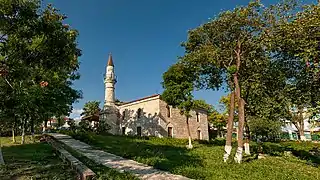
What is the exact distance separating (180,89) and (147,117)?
38.8ft

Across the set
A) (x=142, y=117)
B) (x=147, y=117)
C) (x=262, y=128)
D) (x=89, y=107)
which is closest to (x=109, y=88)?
(x=142, y=117)

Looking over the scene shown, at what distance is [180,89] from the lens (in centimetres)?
2620

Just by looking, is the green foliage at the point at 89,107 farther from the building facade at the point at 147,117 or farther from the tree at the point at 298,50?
Answer: the tree at the point at 298,50

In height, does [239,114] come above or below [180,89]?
below

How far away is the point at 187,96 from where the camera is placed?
2650 centimetres

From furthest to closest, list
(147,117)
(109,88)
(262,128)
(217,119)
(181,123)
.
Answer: (217,119) → (262,128) → (109,88) → (181,123) → (147,117)

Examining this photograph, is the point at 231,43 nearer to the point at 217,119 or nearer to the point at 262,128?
the point at 262,128

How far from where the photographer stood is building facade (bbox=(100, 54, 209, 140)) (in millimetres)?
35750

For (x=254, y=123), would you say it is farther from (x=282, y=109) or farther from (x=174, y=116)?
(x=282, y=109)

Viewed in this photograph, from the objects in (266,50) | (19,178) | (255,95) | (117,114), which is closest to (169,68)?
(255,95)

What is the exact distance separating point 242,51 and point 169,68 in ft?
37.0

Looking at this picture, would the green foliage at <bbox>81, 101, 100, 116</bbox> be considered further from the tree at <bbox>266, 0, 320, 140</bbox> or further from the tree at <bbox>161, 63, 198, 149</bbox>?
the tree at <bbox>266, 0, 320, 140</bbox>

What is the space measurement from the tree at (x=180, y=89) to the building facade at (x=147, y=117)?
9.05 metres

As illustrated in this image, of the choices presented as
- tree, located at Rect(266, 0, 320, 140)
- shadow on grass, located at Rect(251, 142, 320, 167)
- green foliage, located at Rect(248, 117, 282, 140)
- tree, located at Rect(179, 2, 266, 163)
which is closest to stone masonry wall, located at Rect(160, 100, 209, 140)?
green foliage, located at Rect(248, 117, 282, 140)
